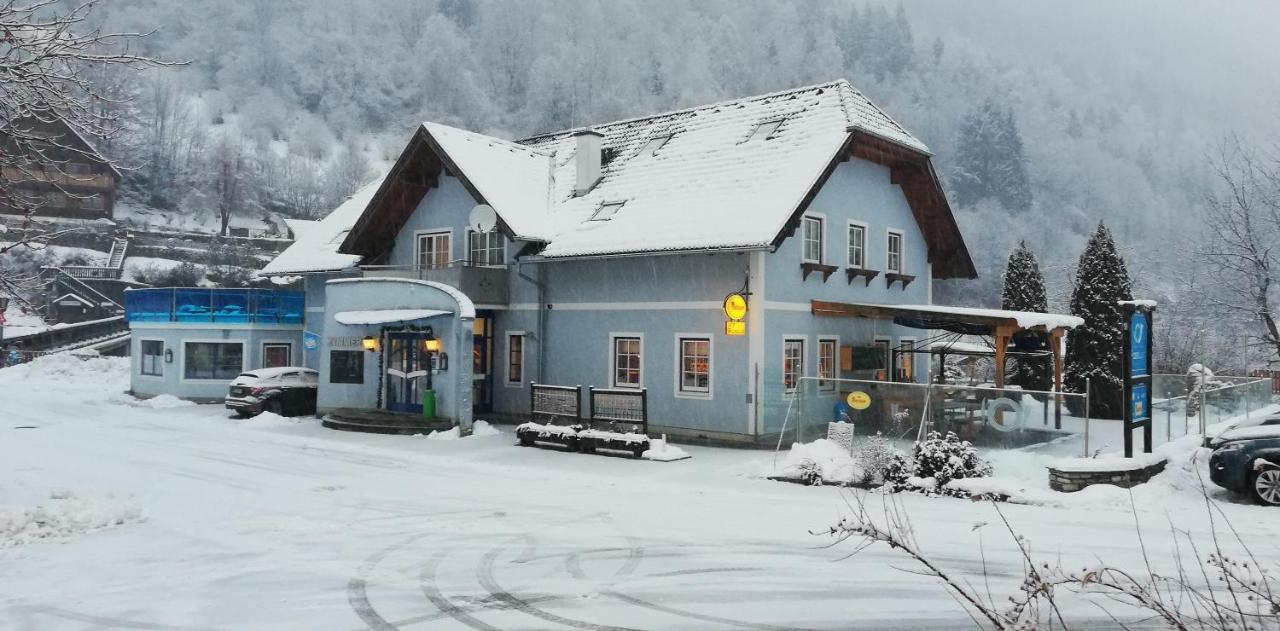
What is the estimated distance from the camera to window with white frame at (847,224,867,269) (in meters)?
22.3

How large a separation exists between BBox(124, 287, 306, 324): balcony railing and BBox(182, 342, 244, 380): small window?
0.83 m

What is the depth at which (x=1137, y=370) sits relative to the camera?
14.3m

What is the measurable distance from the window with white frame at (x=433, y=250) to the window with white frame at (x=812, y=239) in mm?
10036

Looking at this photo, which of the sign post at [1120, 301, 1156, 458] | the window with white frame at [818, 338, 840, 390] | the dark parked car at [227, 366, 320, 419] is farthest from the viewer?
the dark parked car at [227, 366, 320, 419]

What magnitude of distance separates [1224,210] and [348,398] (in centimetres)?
2124

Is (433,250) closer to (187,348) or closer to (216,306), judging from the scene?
(216,306)

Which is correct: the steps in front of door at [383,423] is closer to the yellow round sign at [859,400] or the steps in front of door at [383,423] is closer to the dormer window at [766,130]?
the yellow round sign at [859,400]

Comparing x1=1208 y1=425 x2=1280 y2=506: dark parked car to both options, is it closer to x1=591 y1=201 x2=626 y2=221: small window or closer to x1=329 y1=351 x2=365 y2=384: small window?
x1=591 y1=201 x2=626 y2=221: small window

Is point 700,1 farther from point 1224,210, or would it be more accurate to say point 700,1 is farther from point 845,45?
point 1224,210

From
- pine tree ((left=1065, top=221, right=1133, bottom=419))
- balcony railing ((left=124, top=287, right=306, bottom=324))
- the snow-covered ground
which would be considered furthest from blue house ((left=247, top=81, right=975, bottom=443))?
balcony railing ((left=124, top=287, right=306, bottom=324))

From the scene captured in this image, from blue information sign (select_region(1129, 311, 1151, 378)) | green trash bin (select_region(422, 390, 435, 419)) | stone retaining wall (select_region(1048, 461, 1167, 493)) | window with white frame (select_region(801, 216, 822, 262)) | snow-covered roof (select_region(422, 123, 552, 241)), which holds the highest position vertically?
snow-covered roof (select_region(422, 123, 552, 241))

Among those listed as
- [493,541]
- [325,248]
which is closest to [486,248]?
[325,248]

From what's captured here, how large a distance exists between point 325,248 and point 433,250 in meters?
6.26

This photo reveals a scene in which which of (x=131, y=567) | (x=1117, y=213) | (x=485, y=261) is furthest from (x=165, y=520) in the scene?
(x=1117, y=213)
